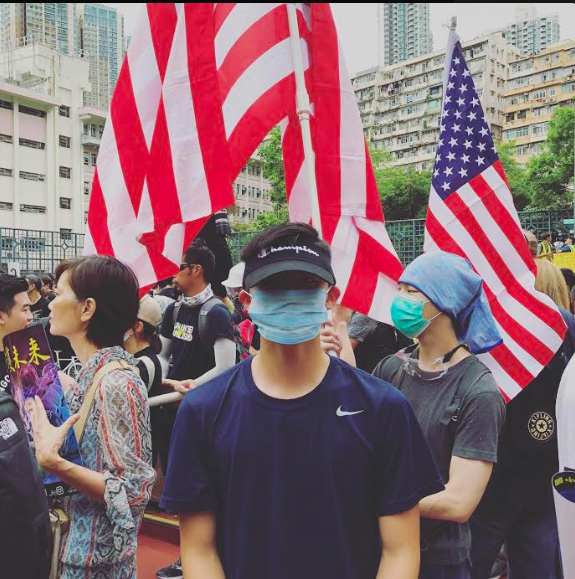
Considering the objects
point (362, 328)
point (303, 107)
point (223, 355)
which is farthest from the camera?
point (362, 328)

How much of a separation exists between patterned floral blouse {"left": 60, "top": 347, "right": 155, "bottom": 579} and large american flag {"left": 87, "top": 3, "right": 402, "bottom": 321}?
1.31 metres

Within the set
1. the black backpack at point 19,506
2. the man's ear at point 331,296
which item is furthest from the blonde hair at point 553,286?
the black backpack at point 19,506

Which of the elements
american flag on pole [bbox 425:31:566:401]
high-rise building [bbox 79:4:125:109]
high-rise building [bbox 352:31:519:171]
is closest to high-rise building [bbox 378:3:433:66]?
high-rise building [bbox 352:31:519:171]

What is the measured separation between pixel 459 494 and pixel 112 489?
Answer: 1.15 m

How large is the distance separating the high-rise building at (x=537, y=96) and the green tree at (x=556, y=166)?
4785 centimetres

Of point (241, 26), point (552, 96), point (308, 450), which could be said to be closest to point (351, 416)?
point (308, 450)

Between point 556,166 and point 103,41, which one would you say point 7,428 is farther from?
point 103,41

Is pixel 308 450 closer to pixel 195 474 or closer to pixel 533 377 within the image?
pixel 195 474

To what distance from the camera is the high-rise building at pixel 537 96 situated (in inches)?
3182

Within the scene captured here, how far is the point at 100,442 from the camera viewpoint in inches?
93.7

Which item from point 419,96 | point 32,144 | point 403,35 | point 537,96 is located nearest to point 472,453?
point 32,144

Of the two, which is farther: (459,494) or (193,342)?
(193,342)

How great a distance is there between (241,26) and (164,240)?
120cm

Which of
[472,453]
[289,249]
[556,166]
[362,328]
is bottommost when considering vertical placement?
[472,453]
